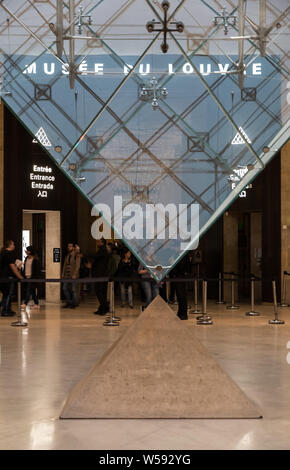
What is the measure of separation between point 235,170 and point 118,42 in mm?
987

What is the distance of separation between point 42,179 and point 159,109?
12699mm

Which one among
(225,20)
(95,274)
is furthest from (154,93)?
(95,274)

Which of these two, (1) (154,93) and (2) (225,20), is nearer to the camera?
(1) (154,93)

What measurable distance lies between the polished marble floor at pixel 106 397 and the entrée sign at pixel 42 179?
4.14 meters

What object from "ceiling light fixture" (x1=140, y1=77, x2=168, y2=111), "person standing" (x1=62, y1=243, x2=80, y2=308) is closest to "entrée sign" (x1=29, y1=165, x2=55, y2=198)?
"person standing" (x1=62, y1=243, x2=80, y2=308)

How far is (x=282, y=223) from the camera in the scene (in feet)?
52.7

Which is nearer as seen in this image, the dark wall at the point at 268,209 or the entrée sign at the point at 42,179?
the dark wall at the point at 268,209

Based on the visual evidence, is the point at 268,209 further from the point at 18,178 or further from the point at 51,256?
the point at 18,178

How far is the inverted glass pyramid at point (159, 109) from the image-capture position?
13.3 feet

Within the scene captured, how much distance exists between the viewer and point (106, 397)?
541 centimetres

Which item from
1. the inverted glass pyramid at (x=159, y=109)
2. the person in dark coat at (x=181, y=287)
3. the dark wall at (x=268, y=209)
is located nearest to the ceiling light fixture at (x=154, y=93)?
the inverted glass pyramid at (x=159, y=109)

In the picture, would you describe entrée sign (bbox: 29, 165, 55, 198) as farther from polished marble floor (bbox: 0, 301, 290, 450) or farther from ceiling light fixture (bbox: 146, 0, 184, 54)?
ceiling light fixture (bbox: 146, 0, 184, 54)

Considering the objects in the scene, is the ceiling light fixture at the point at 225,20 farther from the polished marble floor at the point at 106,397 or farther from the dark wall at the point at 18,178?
the dark wall at the point at 18,178

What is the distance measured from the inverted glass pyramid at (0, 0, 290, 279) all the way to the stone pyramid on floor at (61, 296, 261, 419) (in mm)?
1368
